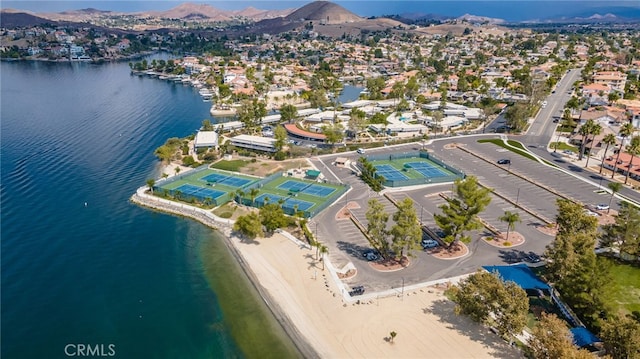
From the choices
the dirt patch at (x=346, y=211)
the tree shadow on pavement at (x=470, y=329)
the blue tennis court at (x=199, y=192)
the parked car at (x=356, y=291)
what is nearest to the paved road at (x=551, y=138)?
the dirt patch at (x=346, y=211)

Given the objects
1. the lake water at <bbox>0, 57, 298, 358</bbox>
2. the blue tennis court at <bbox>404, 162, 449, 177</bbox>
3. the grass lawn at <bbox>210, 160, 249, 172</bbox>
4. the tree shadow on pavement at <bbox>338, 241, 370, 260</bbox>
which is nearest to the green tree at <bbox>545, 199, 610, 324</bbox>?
the tree shadow on pavement at <bbox>338, 241, 370, 260</bbox>

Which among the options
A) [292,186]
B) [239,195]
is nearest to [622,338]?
[292,186]

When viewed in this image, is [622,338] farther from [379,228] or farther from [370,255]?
[370,255]

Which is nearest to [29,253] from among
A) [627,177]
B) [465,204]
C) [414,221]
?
[414,221]

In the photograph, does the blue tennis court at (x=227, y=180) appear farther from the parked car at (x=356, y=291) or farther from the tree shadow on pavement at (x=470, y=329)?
the tree shadow on pavement at (x=470, y=329)

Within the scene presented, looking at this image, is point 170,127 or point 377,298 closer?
point 377,298

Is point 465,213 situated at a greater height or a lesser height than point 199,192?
greater

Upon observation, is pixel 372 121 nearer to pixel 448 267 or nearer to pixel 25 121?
pixel 448 267
